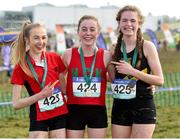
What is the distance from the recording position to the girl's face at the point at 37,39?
3760 mm

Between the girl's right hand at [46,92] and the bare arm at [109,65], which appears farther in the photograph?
the bare arm at [109,65]

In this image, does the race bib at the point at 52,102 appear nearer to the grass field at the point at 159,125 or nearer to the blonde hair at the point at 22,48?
the blonde hair at the point at 22,48

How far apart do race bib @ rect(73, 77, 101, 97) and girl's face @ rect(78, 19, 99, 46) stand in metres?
0.35

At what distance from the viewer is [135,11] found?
12.5 feet

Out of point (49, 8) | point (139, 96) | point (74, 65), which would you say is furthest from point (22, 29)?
point (49, 8)

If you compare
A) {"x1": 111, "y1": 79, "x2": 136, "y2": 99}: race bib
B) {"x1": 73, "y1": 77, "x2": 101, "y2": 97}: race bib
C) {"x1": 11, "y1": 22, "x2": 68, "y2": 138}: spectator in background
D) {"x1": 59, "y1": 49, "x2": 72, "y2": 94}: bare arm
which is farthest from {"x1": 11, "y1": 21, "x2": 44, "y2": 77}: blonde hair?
{"x1": 111, "y1": 79, "x2": 136, "y2": 99}: race bib

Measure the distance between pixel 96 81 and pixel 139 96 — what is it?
1.41 feet

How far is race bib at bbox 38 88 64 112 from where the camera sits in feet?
12.4

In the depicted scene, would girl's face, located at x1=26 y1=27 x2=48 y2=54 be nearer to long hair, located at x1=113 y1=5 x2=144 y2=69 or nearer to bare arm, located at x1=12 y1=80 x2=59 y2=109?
bare arm, located at x1=12 y1=80 x2=59 y2=109

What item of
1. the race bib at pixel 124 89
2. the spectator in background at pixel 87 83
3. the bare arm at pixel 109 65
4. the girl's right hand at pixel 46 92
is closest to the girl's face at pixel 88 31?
the spectator in background at pixel 87 83

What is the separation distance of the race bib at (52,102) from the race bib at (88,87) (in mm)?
189

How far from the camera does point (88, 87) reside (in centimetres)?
386

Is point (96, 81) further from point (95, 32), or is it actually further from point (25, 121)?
point (25, 121)

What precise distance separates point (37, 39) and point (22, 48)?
19 cm
